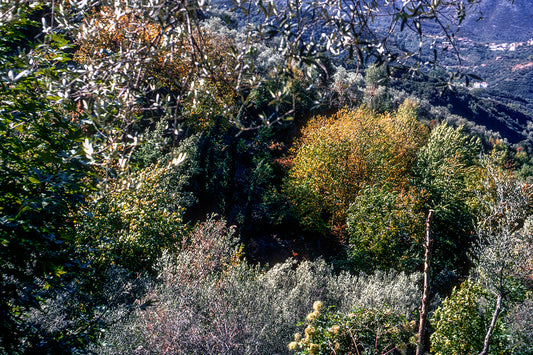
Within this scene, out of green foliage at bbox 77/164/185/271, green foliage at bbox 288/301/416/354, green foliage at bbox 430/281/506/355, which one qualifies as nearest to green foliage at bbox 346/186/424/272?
green foliage at bbox 430/281/506/355

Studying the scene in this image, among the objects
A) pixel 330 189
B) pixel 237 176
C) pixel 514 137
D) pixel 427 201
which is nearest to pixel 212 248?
pixel 330 189

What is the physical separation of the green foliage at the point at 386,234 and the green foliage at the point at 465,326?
15.3 feet

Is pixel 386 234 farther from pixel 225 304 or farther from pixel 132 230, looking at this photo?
pixel 132 230

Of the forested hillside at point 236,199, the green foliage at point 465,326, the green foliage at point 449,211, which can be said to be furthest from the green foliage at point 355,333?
the green foliage at point 449,211

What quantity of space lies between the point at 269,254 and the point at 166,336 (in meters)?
12.4

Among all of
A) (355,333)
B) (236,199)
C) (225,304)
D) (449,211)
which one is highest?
(355,333)

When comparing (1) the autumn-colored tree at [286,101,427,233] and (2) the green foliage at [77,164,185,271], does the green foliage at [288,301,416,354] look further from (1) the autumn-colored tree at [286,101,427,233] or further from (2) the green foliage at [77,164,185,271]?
(1) the autumn-colored tree at [286,101,427,233]

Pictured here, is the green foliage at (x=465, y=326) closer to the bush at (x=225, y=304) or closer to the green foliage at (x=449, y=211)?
the bush at (x=225, y=304)

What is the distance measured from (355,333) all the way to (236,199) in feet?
50.1

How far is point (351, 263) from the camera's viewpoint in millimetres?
14555

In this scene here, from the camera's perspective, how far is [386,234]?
13.6 meters

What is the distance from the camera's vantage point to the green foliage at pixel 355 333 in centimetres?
604

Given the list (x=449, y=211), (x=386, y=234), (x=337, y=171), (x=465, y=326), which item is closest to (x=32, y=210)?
(x=465, y=326)

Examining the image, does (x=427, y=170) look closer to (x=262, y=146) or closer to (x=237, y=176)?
(x=262, y=146)
